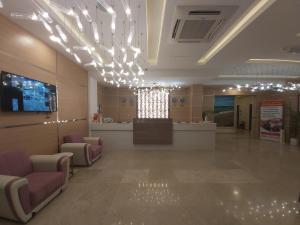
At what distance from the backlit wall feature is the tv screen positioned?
7917 mm

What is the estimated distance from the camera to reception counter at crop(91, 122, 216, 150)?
24.3 ft

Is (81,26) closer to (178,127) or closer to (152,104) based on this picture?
(178,127)

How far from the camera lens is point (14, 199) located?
2.43m

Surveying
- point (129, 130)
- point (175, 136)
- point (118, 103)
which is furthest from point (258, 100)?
point (118, 103)

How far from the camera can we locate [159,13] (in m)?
3.57

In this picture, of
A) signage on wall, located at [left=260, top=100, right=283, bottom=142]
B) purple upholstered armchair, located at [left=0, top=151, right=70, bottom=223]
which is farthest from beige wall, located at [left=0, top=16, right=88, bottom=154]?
signage on wall, located at [left=260, top=100, right=283, bottom=142]

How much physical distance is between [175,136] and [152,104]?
5361 mm

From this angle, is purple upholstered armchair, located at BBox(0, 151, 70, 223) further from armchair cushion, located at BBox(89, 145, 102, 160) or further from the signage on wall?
the signage on wall

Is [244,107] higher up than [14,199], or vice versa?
[244,107]

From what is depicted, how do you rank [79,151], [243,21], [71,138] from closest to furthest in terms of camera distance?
1. [243,21]
2. [79,151]
3. [71,138]

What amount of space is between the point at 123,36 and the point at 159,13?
1140 mm

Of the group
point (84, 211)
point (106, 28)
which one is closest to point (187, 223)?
point (84, 211)

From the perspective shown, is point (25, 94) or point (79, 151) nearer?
point (25, 94)

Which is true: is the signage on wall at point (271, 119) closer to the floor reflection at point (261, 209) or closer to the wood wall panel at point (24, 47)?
the floor reflection at point (261, 209)
